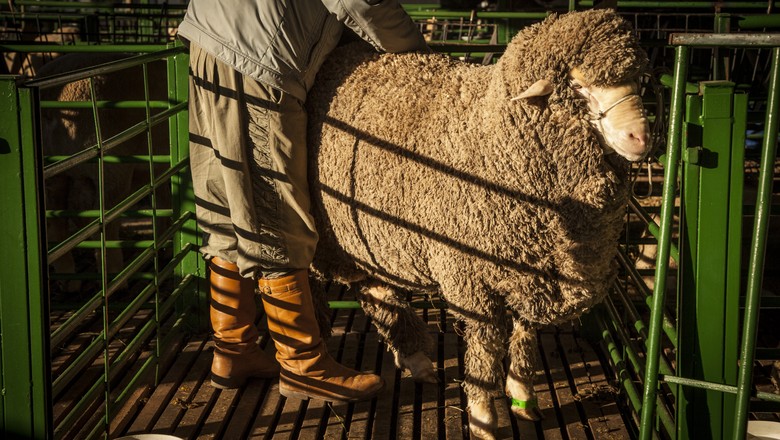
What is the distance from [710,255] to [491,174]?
0.80 meters

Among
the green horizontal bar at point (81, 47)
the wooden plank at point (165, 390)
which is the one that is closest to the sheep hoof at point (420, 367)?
the wooden plank at point (165, 390)

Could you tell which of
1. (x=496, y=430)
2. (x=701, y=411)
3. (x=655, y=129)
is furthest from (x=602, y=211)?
(x=496, y=430)

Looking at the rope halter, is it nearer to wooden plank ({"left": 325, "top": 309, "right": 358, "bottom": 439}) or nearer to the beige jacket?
the beige jacket

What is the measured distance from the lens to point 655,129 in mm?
2805

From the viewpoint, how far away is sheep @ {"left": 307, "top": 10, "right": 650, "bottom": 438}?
2.73m

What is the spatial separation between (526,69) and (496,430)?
1.42 metres

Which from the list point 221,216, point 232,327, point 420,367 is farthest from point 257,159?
point 420,367

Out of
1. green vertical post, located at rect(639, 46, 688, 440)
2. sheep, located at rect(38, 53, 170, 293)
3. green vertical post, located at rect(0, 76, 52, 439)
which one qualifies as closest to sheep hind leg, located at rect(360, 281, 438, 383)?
green vertical post, located at rect(639, 46, 688, 440)

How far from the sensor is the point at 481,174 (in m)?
2.95

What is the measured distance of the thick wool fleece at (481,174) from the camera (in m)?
2.77

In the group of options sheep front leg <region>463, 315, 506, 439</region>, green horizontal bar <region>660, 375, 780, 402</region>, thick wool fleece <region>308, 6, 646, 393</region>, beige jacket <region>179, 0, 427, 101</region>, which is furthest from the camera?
sheep front leg <region>463, 315, 506, 439</region>

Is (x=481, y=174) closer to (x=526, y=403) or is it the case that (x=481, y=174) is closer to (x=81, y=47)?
(x=526, y=403)

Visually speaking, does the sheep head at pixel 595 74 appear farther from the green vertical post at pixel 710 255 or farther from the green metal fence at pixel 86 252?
the green metal fence at pixel 86 252

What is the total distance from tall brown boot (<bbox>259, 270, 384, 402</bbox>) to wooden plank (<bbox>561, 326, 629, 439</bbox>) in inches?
35.7
